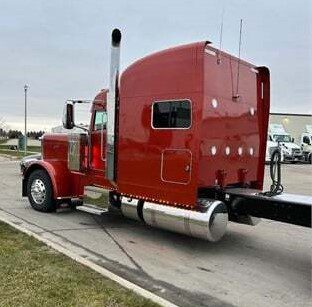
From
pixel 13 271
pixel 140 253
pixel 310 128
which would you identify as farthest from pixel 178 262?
pixel 310 128

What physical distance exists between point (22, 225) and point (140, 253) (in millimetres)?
2751

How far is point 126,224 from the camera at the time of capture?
32.0 feet

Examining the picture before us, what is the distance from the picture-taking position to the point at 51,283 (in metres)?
5.58

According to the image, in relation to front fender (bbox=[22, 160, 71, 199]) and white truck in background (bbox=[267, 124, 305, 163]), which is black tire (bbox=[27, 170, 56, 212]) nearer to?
front fender (bbox=[22, 160, 71, 199])

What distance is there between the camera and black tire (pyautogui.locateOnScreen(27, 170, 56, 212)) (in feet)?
34.5

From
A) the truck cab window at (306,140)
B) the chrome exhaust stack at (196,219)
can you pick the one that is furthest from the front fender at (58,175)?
the truck cab window at (306,140)

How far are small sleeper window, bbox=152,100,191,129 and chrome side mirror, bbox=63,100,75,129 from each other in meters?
2.50

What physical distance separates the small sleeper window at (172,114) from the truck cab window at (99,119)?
177 centimetres

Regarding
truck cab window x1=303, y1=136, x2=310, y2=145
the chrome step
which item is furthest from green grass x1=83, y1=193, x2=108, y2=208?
truck cab window x1=303, y1=136, x2=310, y2=145

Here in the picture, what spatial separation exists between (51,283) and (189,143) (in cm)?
282

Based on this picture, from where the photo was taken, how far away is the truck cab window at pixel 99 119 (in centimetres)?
947

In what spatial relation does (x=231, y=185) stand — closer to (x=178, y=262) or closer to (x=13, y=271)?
(x=178, y=262)

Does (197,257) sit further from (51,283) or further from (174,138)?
(51,283)

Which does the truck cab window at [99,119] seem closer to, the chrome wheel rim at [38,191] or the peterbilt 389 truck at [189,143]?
the peterbilt 389 truck at [189,143]
